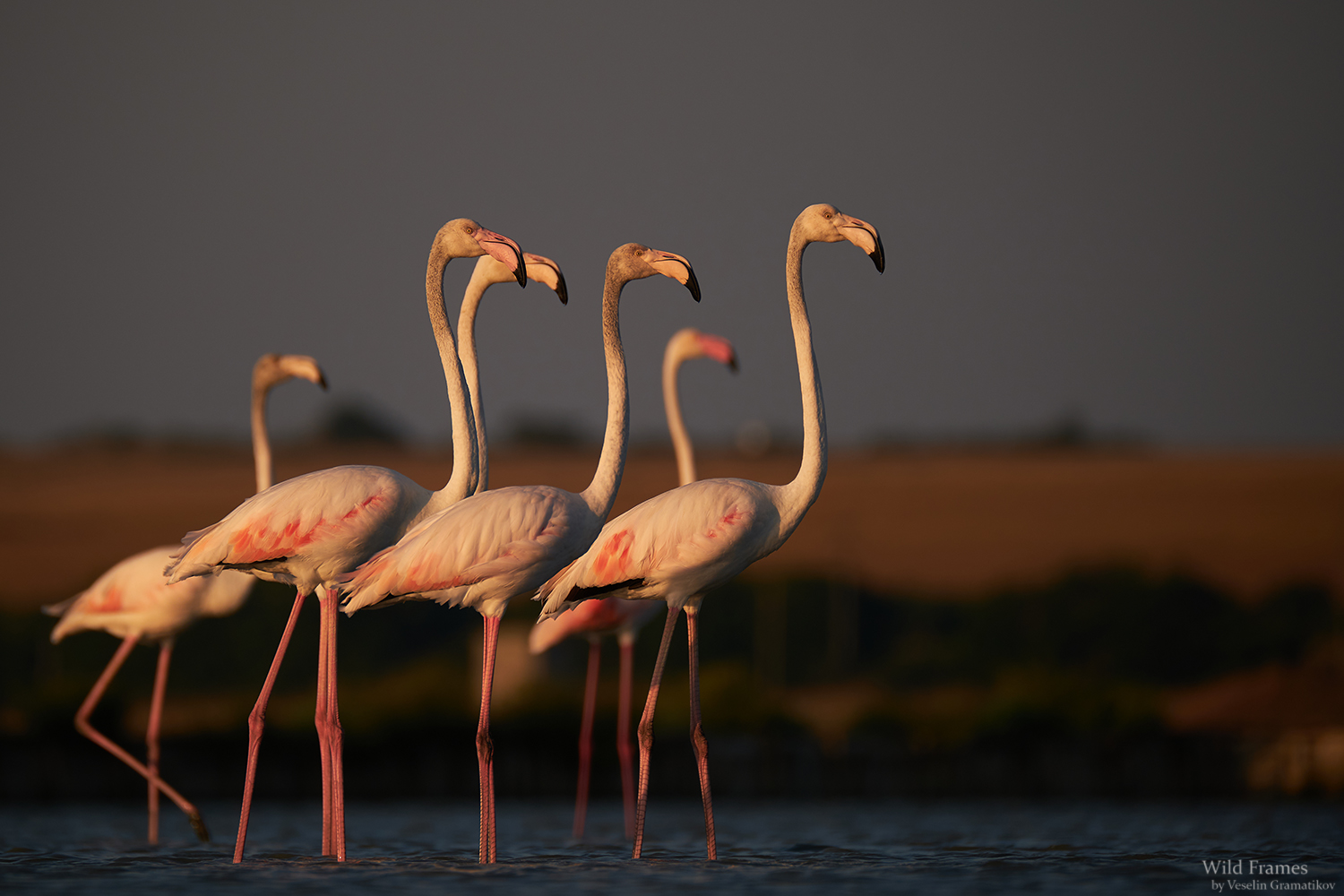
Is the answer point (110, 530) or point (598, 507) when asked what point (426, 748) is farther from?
point (110, 530)

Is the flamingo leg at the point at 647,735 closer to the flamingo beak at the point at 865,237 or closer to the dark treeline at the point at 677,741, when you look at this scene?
the flamingo beak at the point at 865,237

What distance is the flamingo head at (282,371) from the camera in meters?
15.4

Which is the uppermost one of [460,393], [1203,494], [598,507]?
[1203,494]

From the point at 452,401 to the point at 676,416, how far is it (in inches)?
213

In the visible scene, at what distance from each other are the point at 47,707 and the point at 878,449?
56110 millimetres

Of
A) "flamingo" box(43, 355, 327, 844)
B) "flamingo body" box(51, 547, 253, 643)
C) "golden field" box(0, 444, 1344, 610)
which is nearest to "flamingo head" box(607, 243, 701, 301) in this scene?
"flamingo" box(43, 355, 327, 844)

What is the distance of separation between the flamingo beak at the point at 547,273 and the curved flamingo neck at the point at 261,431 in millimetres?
4649

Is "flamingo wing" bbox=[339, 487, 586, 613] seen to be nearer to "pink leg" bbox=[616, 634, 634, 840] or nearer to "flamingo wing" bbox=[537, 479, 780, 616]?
"flamingo wing" bbox=[537, 479, 780, 616]

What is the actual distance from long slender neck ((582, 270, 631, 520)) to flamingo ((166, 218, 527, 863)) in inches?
37.0

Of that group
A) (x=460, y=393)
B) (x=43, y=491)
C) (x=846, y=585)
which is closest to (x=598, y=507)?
(x=460, y=393)

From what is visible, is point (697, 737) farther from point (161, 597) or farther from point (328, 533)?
point (161, 597)

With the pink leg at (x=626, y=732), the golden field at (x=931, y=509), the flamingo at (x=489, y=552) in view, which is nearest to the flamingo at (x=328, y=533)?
the flamingo at (x=489, y=552)

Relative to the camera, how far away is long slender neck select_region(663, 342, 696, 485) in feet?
56.7

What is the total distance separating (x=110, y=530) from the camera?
6322 cm
